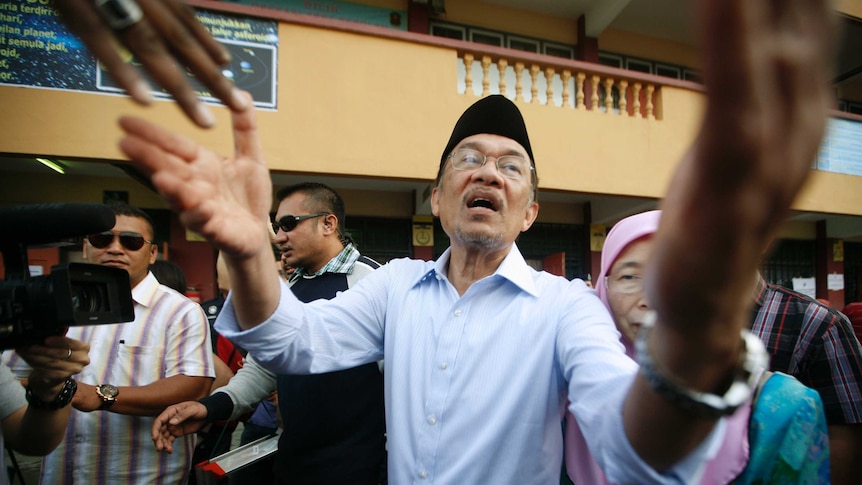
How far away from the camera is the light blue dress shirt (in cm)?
119

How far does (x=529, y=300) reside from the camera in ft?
4.58

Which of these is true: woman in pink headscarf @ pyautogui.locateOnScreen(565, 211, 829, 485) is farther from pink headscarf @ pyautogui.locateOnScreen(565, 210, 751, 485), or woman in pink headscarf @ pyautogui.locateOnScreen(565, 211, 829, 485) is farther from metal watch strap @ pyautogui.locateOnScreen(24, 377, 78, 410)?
metal watch strap @ pyautogui.locateOnScreen(24, 377, 78, 410)

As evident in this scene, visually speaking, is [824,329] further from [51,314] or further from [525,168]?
[51,314]

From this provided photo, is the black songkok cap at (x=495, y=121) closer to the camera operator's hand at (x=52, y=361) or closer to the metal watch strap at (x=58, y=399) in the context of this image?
the camera operator's hand at (x=52, y=361)

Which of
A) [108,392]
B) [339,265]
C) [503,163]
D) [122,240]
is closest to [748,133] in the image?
[503,163]

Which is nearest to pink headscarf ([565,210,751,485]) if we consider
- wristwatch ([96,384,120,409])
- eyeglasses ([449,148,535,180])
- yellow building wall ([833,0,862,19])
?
eyeglasses ([449,148,535,180])

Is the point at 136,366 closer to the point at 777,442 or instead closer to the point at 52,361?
the point at 52,361

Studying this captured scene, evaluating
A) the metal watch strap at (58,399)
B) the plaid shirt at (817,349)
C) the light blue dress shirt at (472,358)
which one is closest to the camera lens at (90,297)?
the metal watch strap at (58,399)

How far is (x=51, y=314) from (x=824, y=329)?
264 centimetres

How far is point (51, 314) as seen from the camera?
3.92 ft

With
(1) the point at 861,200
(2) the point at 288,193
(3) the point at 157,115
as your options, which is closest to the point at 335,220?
(2) the point at 288,193

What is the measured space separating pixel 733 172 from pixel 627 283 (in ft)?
3.17

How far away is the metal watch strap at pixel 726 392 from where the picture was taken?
59cm

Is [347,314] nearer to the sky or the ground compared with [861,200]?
nearer to the ground
